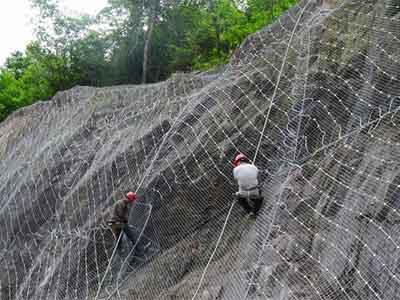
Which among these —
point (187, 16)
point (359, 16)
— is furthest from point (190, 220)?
point (187, 16)

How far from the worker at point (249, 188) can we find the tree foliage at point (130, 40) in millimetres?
11613

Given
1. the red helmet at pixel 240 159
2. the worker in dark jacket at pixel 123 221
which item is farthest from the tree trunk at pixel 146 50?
the red helmet at pixel 240 159

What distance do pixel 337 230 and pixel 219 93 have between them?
2.89 meters

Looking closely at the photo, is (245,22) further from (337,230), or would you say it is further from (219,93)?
(337,230)

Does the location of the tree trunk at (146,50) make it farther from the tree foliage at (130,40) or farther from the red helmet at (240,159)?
the red helmet at (240,159)

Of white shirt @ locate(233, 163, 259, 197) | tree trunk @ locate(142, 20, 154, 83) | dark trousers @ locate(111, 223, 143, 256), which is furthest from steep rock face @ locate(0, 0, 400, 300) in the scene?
tree trunk @ locate(142, 20, 154, 83)

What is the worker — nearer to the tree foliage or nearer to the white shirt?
the white shirt

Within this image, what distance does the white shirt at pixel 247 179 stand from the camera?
5.21 meters

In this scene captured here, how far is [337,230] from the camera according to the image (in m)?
4.47

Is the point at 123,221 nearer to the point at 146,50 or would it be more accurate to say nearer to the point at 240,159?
the point at 240,159

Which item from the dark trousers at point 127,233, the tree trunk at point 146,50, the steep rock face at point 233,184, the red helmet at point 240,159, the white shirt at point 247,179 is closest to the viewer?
the steep rock face at point 233,184

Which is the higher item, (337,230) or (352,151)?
(352,151)

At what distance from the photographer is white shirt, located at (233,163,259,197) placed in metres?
5.21

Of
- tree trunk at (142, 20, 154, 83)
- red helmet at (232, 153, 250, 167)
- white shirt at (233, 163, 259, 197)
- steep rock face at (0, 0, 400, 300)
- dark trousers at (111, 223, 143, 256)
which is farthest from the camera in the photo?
tree trunk at (142, 20, 154, 83)
